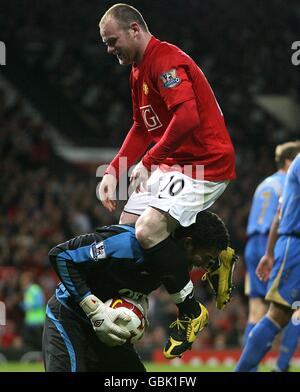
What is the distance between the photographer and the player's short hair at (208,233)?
4594 mm

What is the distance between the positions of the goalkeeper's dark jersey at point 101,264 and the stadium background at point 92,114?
25.3ft

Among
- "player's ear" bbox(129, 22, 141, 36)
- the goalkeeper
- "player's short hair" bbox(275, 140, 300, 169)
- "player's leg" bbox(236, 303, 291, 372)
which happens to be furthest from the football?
"player's short hair" bbox(275, 140, 300, 169)

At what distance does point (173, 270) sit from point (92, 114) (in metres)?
15.2

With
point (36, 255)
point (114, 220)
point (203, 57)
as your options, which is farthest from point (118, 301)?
point (203, 57)

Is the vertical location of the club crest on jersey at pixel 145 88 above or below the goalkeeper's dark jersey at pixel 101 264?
above

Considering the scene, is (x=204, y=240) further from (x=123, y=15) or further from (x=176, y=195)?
(x=123, y=15)

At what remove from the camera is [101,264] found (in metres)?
4.51

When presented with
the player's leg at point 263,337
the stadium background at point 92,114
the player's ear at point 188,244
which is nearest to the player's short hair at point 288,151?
the player's leg at point 263,337

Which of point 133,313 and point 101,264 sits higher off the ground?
point 101,264

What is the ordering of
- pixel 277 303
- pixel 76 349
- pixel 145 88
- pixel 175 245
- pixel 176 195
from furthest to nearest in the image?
pixel 277 303 < pixel 145 88 < pixel 176 195 < pixel 175 245 < pixel 76 349

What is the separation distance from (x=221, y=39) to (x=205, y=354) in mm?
11274

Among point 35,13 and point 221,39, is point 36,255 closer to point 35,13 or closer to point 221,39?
point 35,13

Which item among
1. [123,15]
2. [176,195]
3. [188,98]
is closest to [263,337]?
[176,195]

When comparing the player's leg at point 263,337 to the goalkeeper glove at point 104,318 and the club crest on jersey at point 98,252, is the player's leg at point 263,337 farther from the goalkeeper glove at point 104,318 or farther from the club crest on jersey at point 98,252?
the club crest on jersey at point 98,252
